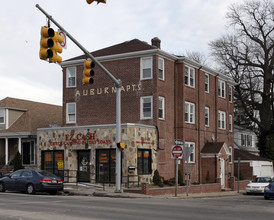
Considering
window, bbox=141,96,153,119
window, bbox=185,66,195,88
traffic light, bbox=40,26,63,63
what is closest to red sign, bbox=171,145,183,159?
window, bbox=141,96,153,119

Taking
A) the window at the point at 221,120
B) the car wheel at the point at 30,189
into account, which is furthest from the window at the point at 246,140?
the car wheel at the point at 30,189

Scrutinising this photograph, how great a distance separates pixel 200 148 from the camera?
38.2 metres

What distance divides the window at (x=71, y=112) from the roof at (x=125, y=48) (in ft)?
12.9

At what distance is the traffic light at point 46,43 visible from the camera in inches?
586

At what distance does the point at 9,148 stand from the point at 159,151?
15.0 metres

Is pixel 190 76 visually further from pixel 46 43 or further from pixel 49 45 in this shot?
pixel 46 43

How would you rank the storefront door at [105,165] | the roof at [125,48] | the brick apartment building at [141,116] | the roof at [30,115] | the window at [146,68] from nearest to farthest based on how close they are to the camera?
the storefront door at [105,165] < the brick apartment building at [141,116] < the window at [146,68] < the roof at [125,48] < the roof at [30,115]

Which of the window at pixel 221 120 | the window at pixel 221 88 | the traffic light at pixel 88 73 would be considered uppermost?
the window at pixel 221 88

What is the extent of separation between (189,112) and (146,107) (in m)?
4.68

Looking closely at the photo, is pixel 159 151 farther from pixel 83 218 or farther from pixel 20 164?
pixel 83 218

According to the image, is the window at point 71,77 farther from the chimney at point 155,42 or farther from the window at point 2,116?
the window at point 2,116

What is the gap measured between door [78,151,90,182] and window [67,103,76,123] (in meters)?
5.08

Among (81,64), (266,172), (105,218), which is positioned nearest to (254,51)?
(266,172)

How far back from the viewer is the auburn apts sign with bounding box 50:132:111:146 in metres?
31.9
